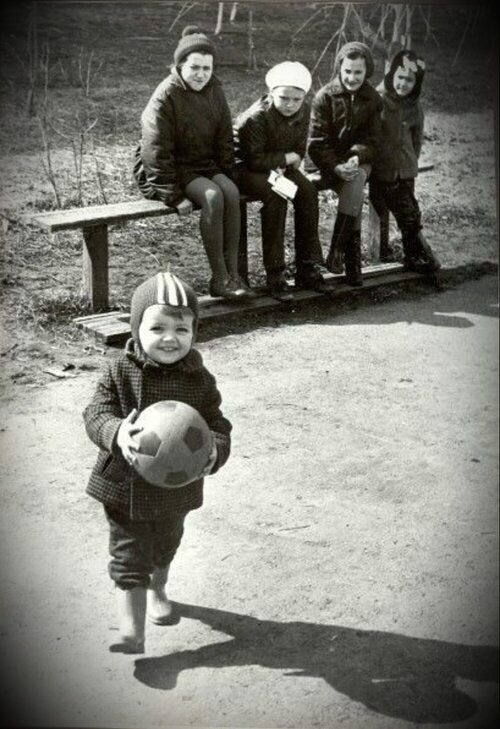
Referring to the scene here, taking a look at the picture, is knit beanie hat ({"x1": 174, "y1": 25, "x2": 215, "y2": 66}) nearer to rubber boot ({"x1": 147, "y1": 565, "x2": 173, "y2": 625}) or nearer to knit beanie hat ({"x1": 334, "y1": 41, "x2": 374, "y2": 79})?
knit beanie hat ({"x1": 334, "y1": 41, "x2": 374, "y2": 79})

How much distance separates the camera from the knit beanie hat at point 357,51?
520 cm

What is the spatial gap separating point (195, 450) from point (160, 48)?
6.77 ft

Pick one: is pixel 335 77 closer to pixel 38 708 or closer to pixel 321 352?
pixel 321 352

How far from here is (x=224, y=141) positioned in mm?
5055

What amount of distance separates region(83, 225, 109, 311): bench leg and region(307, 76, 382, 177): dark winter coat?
1.68 meters

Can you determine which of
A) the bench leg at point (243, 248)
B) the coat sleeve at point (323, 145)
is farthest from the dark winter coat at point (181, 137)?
the coat sleeve at point (323, 145)

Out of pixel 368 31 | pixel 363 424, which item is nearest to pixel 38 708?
pixel 363 424

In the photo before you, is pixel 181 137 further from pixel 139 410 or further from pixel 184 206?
pixel 139 410

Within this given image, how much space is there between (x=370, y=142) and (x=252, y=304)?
5.52 feet

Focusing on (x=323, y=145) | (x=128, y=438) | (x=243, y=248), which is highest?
(x=323, y=145)

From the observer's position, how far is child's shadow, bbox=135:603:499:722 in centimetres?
313

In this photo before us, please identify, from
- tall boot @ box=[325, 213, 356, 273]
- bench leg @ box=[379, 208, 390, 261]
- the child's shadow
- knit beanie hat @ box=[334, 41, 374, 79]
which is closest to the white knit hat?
A: knit beanie hat @ box=[334, 41, 374, 79]

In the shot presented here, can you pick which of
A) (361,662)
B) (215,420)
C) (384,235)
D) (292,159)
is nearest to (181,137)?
(292,159)

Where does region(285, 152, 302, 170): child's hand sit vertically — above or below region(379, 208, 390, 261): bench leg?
above
